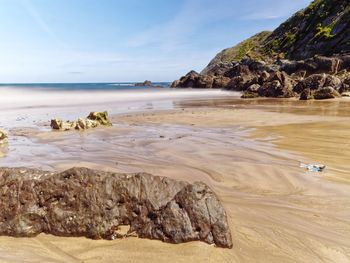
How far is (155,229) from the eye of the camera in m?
3.55

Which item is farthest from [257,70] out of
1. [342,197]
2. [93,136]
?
[342,197]

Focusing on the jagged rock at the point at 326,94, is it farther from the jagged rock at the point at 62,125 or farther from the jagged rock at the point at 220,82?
the jagged rock at the point at 220,82

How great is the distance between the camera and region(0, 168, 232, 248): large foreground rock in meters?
3.51

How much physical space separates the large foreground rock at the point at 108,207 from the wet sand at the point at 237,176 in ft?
0.46

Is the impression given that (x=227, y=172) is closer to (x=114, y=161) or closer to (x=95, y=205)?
(x=114, y=161)

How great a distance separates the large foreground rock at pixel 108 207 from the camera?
3510 mm

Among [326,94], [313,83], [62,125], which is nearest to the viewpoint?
[62,125]

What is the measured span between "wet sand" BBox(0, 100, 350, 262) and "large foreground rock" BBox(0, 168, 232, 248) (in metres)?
0.14

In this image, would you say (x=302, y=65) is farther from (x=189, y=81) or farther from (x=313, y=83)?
(x=189, y=81)

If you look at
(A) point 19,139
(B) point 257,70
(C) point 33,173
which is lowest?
(A) point 19,139

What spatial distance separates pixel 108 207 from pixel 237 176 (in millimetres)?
→ 3094

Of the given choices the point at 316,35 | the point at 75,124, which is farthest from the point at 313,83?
the point at 316,35

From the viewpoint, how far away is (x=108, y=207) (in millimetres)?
3650

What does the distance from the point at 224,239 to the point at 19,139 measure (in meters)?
8.88
